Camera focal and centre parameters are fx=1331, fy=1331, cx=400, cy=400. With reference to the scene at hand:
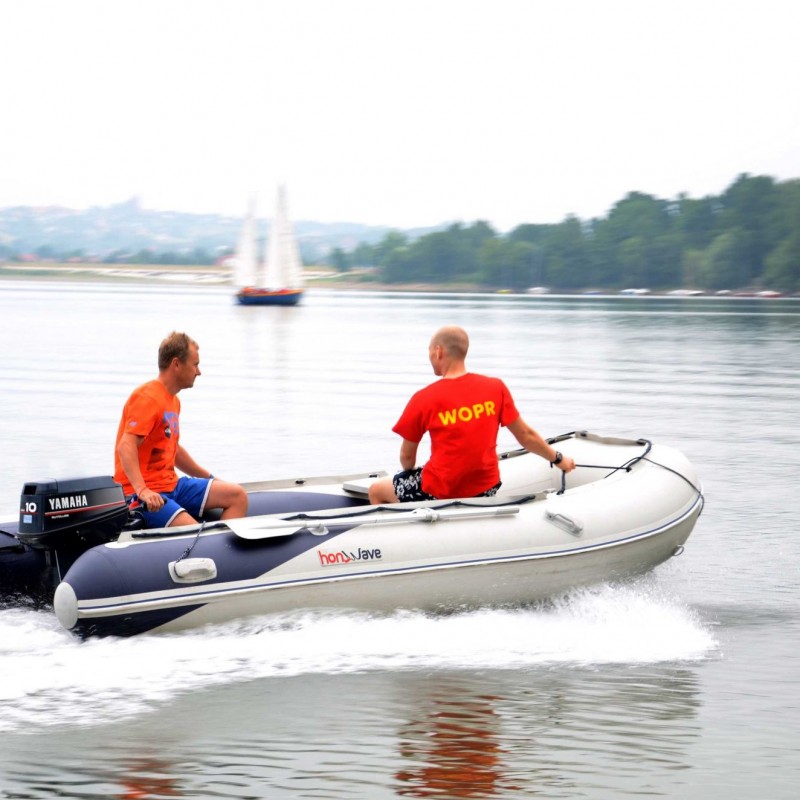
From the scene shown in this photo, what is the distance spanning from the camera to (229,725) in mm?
5059

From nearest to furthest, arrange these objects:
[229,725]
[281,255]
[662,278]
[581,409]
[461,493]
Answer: [229,725], [461,493], [581,409], [281,255], [662,278]

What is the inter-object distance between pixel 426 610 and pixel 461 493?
615mm

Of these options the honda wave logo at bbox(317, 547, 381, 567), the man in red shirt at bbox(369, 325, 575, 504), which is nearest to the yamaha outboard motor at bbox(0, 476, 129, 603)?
the honda wave logo at bbox(317, 547, 381, 567)

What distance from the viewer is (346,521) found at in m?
6.06

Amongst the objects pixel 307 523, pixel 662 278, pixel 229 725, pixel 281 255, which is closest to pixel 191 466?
pixel 307 523

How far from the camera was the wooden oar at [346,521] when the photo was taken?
5863mm

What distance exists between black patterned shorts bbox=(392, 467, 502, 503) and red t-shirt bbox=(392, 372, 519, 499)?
0.12 meters

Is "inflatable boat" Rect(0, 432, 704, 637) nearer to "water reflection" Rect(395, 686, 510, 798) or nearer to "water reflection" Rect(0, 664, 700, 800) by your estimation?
"water reflection" Rect(0, 664, 700, 800)

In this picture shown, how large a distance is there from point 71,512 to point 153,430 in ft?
1.63

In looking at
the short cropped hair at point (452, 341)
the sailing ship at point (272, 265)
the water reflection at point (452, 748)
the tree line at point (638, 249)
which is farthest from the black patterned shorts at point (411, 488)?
the tree line at point (638, 249)

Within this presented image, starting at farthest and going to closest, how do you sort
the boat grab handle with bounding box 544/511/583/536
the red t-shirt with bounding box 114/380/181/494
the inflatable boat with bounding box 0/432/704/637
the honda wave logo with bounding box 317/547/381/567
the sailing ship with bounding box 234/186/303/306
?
the sailing ship with bounding box 234/186/303/306 < the boat grab handle with bounding box 544/511/583/536 < the honda wave logo with bounding box 317/547/381/567 < the red t-shirt with bounding box 114/380/181/494 < the inflatable boat with bounding box 0/432/704/637

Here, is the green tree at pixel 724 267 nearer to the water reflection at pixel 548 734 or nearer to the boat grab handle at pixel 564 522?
the boat grab handle at pixel 564 522

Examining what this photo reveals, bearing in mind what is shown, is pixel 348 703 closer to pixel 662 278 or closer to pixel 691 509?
pixel 691 509

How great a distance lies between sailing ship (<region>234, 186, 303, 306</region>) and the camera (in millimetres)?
69375
